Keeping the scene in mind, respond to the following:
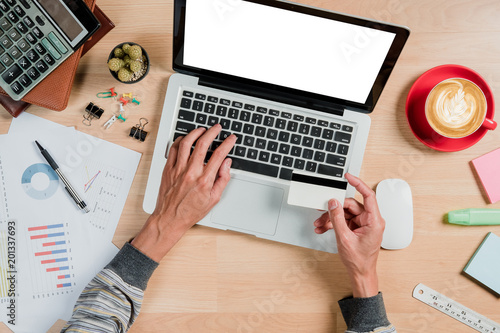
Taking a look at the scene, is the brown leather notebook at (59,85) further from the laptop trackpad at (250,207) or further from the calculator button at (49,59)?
the laptop trackpad at (250,207)

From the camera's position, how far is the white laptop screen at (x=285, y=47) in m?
0.67

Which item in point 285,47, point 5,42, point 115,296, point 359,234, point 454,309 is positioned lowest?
point 115,296

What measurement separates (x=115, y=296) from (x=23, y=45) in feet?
1.85

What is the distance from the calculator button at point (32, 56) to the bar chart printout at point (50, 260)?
0.38 metres

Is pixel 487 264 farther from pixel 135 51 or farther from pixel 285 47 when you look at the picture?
pixel 135 51

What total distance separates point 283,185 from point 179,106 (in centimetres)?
30

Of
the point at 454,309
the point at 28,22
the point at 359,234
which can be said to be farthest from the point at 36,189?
the point at 454,309

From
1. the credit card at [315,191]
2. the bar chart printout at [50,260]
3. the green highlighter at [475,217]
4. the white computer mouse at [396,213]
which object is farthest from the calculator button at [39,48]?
the green highlighter at [475,217]

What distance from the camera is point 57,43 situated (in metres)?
0.76

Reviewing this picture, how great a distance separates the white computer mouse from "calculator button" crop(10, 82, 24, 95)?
832 millimetres

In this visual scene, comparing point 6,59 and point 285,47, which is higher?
point 285,47

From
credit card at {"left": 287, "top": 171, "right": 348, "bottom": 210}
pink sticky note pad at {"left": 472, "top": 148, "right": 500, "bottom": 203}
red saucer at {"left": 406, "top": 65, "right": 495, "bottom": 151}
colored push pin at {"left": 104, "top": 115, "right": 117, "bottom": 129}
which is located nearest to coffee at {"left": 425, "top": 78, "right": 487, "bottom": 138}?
red saucer at {"left": 406, "top": 65, "right": 495, "bottom": 151}

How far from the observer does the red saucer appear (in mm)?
827

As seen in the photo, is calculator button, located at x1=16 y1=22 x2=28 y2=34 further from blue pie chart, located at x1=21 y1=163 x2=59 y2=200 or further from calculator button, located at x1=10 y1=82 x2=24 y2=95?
blue pie chart, located at x1=21 y1=163 x2=59 y2=200
